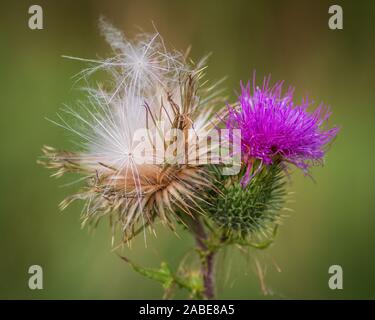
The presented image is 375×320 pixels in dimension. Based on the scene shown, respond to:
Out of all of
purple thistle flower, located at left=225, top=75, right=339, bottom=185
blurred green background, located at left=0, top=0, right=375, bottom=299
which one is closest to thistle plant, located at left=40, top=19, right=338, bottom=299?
purple thistle flower, located at left=225, top=75, right=339, bottom=185

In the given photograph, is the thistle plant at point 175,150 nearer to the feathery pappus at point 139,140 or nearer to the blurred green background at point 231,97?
the feathery pappus at point 139,140

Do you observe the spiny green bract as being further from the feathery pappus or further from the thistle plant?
the feathery pappus

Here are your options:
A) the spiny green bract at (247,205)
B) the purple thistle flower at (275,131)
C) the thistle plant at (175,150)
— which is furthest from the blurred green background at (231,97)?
the purple thistle flower at (275,131)

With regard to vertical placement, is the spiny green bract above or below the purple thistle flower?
below

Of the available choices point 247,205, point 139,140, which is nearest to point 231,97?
point 247,205

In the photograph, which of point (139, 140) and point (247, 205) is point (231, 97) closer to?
point (247, 205)

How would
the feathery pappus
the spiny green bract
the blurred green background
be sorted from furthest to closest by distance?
the blurred green background < the spiny green bract < the feathery pappus

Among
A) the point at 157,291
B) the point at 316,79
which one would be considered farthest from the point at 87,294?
the point at 316,79
